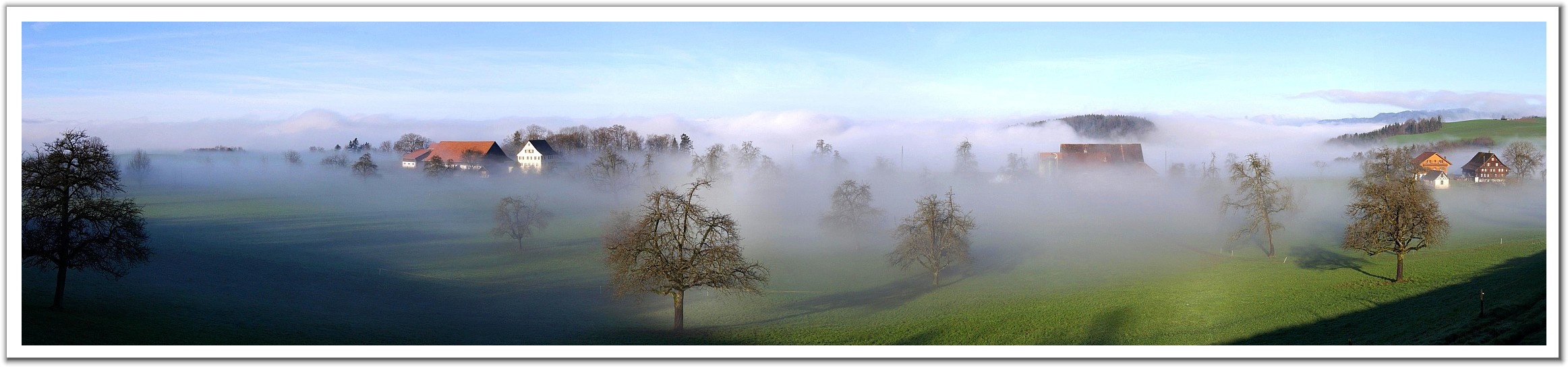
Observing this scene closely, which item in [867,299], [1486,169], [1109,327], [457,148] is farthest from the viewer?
[457,148]

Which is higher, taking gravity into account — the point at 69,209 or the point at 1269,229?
the point at 69,209

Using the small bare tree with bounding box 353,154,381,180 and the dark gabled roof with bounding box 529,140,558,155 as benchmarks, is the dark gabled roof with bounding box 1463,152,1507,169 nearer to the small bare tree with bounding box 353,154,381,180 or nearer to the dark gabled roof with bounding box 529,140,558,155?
the dark gabled roof with bounding box 529,140,558,155

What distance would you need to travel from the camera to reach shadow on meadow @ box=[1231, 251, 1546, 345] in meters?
15.0

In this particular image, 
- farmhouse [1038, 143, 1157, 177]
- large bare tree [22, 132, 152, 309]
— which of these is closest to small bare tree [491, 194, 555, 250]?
large bare tree [22, 132, 152, 309]

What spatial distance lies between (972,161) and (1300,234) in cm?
2183

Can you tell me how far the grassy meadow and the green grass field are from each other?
2.96 metres

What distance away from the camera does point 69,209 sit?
18.4 meters

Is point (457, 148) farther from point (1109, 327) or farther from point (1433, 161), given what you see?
point (1433, 161)

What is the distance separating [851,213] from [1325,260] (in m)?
20.1

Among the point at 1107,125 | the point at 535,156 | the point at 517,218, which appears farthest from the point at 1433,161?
the point at 535,156

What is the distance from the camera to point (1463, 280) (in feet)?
70.1

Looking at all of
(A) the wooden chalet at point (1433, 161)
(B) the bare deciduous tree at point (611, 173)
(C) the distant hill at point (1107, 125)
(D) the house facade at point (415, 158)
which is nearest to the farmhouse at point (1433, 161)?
(A) the wooden chalet at point (1433, 161)
